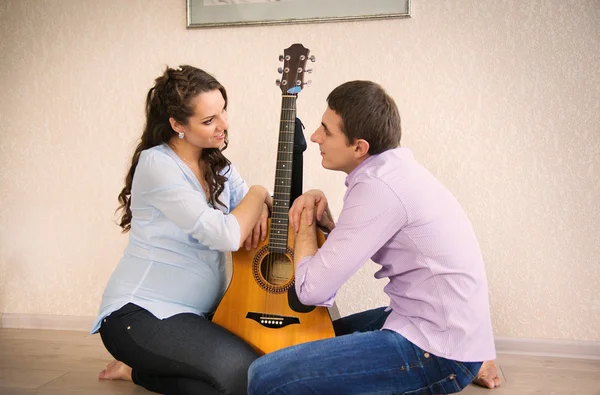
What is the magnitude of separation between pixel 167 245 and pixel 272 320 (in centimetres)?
44

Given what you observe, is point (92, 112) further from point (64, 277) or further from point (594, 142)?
point (594, 142)

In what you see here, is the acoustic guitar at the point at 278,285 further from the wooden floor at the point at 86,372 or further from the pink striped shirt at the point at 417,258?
the wooden floor at the point at 86,372

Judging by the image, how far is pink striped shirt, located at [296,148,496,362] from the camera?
131 cm

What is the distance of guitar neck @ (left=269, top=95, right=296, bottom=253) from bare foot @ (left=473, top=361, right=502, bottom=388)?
2.96 ft

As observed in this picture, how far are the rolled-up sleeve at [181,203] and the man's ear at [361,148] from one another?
441 millimetres

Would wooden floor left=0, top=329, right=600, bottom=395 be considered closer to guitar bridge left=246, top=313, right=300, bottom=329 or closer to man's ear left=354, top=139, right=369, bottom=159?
guitar bridge left=246, top=313, right=300, bottom=329

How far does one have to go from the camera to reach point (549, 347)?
93.3 inches

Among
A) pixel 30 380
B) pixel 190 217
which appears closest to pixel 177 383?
pixel 190 217

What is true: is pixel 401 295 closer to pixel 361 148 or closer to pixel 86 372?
pixel 361 148

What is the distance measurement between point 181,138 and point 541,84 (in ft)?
4.96

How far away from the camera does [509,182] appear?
7.78 feet

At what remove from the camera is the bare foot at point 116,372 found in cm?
204

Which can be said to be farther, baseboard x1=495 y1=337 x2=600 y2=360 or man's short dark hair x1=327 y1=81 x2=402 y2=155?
baseboard x1=495 y1=337 x2=600 y2=360

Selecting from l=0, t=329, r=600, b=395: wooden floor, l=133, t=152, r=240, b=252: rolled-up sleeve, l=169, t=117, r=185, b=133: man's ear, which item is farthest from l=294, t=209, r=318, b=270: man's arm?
l=0, t=329, r=600, b=395: wooden floor
